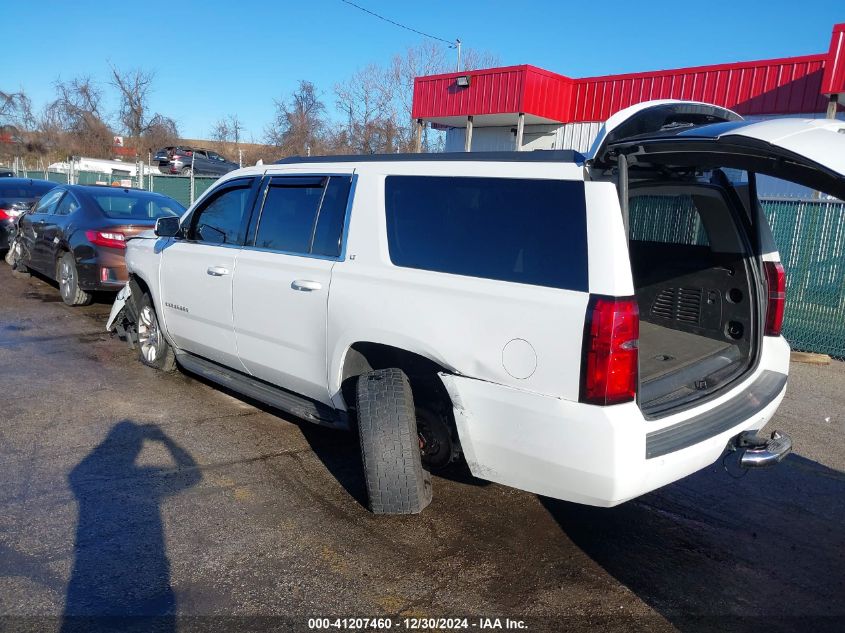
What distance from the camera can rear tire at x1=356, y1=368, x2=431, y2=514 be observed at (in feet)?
11.5

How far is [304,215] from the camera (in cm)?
434

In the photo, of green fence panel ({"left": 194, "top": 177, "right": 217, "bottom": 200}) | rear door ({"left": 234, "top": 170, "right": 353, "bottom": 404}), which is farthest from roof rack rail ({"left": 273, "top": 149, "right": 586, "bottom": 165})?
green fence panel ({"left": 194, "top": 177, "right": 217, "bottom": 200})

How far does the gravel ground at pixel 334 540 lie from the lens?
9.59ft

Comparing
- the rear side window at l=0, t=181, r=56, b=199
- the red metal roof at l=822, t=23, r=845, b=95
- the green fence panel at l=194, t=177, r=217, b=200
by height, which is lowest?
the rear side window at l=0, t=181, r=56, b=199

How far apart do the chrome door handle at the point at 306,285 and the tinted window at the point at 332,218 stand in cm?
19

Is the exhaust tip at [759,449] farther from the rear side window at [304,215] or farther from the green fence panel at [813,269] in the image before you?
the green fence panel at [813,269]

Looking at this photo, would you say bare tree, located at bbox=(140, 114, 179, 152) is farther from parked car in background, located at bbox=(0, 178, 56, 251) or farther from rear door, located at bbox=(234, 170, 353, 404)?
rear door, located at bbox=(234, 170, 353, 404)

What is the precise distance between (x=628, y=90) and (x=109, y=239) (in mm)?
13036

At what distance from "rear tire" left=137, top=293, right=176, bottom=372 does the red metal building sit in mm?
11639

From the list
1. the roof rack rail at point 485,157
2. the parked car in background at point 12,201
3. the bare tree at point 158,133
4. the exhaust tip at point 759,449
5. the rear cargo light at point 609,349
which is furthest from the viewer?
the bare tree at point 158,133

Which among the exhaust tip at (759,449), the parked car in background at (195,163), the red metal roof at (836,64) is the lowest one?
the exhaust tip at (759,449)

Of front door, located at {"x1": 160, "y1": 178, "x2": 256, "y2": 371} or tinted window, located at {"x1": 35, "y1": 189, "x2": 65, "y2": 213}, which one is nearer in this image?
front door, located at {"x1": 160, "y1": 178, "x2": 256, "y2": 371}

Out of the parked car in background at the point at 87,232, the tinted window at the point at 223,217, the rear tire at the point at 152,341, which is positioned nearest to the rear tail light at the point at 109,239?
the parked car in background at the point at 87,232

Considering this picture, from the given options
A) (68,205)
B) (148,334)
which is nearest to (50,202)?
(68,205)
